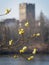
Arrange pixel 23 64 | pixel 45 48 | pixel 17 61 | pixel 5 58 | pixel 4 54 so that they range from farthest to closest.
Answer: pixel 45 48, pixel 4 54, pixel 5 58, pixel 17 61, pixel 23 64

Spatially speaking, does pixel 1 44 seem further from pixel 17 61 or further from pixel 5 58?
pixel 5 58

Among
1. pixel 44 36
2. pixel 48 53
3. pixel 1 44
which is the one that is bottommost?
pixel 48 53

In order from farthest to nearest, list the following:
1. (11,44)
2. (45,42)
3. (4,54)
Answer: (45,42) < (4,54) < (11,44)

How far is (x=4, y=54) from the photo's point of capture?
8.80 meters

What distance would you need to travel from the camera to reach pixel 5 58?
26.7 feet

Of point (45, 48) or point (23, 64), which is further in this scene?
point (45, 48)

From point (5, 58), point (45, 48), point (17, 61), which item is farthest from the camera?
point (45, 48)

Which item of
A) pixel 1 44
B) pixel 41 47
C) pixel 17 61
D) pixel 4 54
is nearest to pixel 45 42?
pixel 41 47

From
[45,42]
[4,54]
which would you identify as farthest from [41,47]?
Answer: [4,54]

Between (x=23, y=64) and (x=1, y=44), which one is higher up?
(x=1, y=44)

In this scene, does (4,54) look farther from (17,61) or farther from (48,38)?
(48,38)

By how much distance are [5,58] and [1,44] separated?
7.06 m

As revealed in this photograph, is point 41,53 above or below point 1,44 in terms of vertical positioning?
below

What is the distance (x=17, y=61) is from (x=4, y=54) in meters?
1.33
